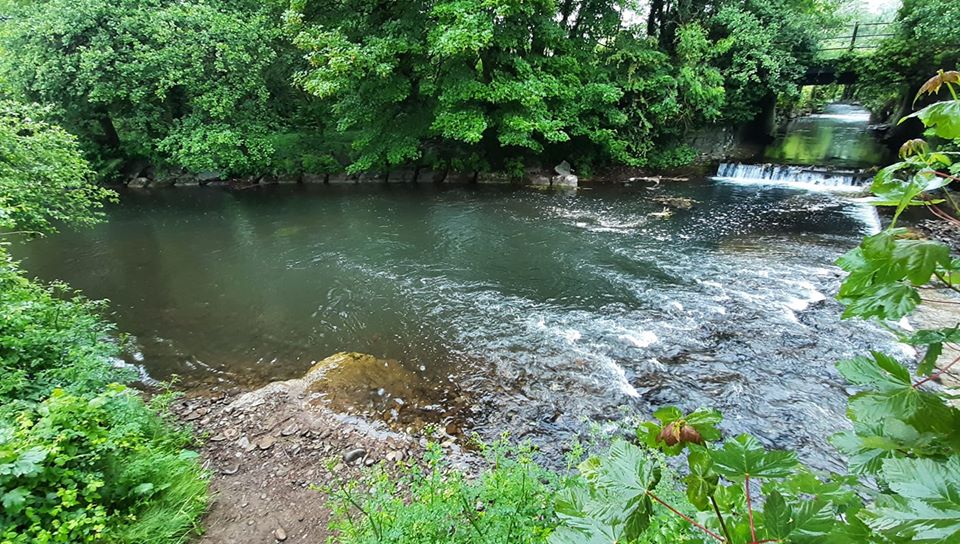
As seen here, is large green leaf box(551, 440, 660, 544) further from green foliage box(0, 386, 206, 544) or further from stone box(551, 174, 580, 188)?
stone box(551, 174, 580, 188)

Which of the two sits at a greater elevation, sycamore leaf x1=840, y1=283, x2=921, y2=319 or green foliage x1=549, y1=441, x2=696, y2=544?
sycamore leaf x1=840, y1=283, x2=921, y2=319

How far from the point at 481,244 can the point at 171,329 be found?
596 cm

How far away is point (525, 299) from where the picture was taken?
7.44 metres

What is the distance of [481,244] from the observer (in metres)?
10.1

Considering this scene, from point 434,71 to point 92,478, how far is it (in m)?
13.7

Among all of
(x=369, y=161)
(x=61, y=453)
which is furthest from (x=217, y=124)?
(x=61, y=453)

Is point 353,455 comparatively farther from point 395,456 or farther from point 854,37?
point 854,37

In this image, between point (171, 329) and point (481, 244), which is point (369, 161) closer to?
point (481, 244)

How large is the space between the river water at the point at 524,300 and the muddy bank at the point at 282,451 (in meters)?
0.57

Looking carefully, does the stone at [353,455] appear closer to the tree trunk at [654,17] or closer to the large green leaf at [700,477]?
the large green leaf at [700,477]

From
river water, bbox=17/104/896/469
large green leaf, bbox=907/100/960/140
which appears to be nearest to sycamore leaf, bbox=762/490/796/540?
large green leaf, bbox=907/100/960/140

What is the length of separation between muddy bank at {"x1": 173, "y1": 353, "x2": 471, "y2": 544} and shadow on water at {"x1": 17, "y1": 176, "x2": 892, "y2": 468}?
69 centimetres

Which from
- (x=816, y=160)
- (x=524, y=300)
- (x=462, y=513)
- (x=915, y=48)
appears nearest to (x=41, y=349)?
(x=462, y=513)

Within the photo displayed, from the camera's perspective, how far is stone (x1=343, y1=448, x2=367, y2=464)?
417 centimetres
